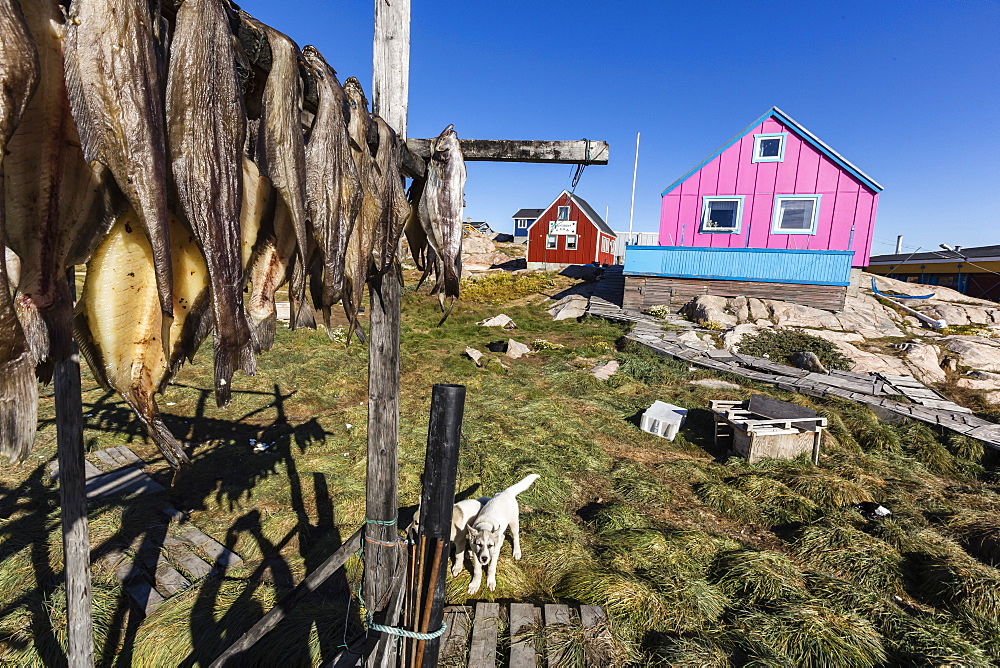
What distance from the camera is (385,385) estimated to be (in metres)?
2.87

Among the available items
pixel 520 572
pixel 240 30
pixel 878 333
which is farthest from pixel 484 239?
pixel 240 30

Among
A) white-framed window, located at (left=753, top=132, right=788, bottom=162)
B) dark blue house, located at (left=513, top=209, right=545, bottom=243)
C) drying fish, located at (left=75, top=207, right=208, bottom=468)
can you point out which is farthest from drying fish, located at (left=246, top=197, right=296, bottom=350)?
dark blue house, located at (left=513, top=209, right=545, bottom=243)

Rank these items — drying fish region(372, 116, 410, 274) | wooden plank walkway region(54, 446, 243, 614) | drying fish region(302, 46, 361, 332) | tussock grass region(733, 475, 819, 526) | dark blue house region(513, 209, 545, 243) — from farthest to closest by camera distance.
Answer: dark blue house region(513, 209, 545, 243) → tussock grass region(733, 475, 819, 526) → wooden plank walkway region(54, 446, 243, 614) → drying fish region(372, 116, 410, 274) → drying fish region(302, 46, 361, 332)

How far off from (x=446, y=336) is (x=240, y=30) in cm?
1480

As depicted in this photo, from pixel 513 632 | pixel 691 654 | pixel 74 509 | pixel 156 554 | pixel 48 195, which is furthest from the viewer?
pixel 156 554

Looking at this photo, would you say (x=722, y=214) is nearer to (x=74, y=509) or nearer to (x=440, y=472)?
(x=440, y=472)

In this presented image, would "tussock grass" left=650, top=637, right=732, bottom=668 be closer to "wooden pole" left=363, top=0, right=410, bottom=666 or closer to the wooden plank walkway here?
"wooden pole" left=363, top=0, right=410, bottom=666

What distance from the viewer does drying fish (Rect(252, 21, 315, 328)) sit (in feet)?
3.22

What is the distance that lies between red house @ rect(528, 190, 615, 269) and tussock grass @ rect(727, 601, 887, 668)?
29306 mm

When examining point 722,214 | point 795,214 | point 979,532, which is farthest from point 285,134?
point 795,214

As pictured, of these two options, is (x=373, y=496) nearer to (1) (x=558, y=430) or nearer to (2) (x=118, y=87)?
(2) (x=118, y=87)

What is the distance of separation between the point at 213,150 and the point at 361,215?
2.14 ft

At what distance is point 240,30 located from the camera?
103cm

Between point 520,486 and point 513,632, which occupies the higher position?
point 520,486
